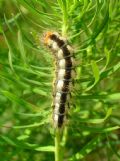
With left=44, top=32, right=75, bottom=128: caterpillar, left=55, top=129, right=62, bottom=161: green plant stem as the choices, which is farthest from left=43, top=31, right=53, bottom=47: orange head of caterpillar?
left=55, top=129, right=62, bottom=161: green plant stem

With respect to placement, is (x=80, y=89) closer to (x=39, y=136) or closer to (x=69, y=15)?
(x=69, y=15)

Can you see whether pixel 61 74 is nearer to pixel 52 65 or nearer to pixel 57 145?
pixel 52 65

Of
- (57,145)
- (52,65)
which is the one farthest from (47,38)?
(57,145)

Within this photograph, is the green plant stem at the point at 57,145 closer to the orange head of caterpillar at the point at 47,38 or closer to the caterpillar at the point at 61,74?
the caterpillar at the point at 61,74

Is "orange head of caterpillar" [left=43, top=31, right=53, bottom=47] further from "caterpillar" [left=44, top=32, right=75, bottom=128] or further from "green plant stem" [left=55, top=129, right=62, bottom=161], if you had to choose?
"green plant stem" [left=55, top=129, right=62, bottom=161]

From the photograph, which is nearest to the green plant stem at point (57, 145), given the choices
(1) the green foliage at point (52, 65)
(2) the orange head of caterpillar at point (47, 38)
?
(1) the green foliage at point (52, 65)

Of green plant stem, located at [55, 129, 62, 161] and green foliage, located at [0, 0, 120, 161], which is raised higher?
green foliage, located at [0, 0, 120, 161]

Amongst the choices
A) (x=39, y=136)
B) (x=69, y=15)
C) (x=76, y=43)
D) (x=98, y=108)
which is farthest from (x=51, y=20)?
(x=39, y=136)

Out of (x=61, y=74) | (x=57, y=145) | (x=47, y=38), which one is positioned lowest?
(x=57, y=145)
